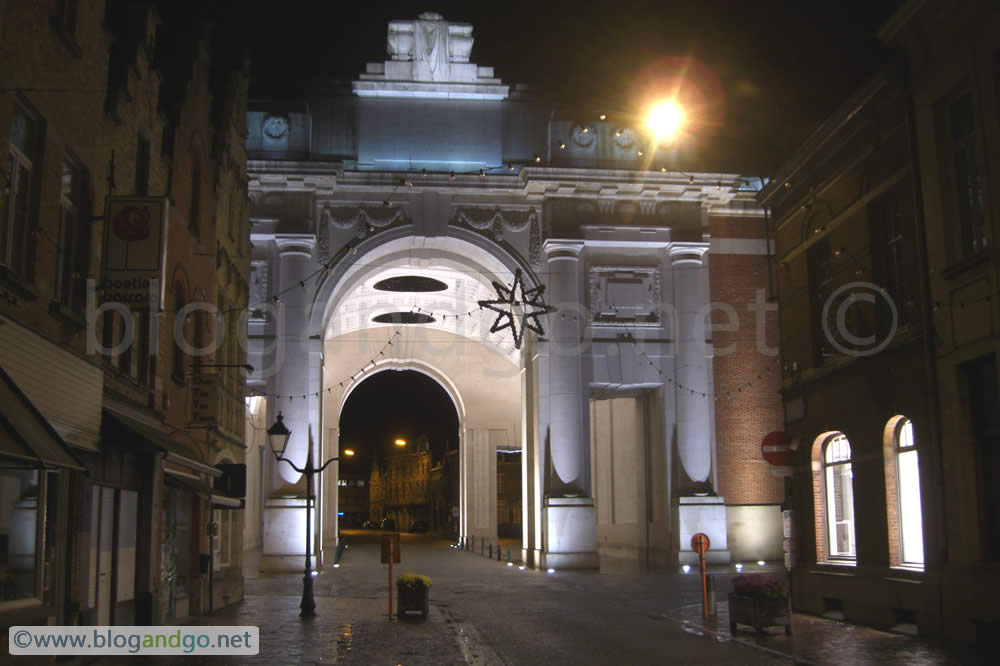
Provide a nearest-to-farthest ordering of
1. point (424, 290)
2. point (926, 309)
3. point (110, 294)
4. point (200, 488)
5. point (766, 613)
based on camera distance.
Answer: point (110, 294) < point (926, 309) < point (766, 613) < point (200, 488) < point (424, 290)

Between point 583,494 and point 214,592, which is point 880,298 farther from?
point 583,494

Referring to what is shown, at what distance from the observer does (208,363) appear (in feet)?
68.4

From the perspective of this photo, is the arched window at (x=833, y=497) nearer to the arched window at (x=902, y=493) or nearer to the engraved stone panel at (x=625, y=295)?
the arched window at (x=902, y=493)

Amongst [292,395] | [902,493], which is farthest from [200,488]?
[292,395]

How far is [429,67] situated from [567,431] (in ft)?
45.8

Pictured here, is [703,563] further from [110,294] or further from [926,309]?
[110,294]

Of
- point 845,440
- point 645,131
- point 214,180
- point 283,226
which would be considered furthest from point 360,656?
point 645,131

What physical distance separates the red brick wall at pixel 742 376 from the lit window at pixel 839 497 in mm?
17048

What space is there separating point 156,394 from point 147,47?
549 cm

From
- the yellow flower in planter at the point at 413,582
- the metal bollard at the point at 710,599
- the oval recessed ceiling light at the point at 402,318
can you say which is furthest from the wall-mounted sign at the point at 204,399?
the oval recessed ceiling light at the point at 402,318

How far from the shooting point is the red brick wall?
36.3 m

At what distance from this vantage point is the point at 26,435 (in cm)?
969

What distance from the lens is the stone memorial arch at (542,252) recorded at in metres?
35.3

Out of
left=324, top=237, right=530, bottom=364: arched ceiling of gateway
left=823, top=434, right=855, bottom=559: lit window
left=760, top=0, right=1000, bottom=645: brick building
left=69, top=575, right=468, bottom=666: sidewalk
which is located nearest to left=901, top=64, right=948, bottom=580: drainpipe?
left=760, top=0, right=1000, bottom=645: brick building
